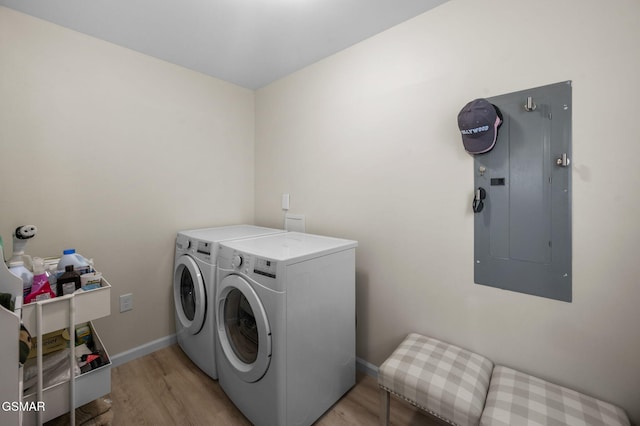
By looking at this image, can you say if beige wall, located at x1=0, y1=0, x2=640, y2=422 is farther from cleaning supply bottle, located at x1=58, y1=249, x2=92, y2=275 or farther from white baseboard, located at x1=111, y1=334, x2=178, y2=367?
cleaning supply bottle, located at x1=58, y1=249, x2=92, y2=275

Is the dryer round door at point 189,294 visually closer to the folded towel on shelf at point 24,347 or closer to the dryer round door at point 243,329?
the dryer round door at point 243,329

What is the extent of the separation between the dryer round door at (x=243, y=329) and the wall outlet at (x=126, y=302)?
90 cm

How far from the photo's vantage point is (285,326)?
124 cm

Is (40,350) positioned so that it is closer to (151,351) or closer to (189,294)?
(189,294)

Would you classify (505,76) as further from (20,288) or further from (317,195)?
(20,288)

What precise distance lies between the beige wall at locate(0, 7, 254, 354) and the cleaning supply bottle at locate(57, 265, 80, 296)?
0.75 metres

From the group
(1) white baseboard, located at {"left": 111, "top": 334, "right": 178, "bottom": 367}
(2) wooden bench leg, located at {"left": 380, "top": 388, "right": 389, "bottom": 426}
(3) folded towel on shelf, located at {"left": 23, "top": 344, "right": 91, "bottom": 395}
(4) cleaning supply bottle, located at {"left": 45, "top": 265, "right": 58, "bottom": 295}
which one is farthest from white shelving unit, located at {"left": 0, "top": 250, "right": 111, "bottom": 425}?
(2) wooden bench leg, located at {"left": 380, "top": 388, "right": 389, "bottom": 426}

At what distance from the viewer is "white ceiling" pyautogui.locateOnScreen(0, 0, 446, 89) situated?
1.47m

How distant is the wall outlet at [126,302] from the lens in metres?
1.94

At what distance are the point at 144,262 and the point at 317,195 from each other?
1449 mm

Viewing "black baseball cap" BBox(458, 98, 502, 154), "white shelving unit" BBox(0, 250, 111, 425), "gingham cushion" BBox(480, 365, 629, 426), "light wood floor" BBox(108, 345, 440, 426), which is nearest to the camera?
"white shelving unit" BBox(0, 250, 111, 425)

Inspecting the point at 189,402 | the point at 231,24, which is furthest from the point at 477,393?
the point at 231,24

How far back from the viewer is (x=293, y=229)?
231 cm

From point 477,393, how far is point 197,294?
163 cm
